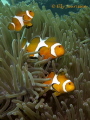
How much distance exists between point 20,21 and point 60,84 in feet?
2.81

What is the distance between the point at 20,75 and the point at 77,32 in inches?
42.6

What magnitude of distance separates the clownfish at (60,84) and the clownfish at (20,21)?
2.17 ft

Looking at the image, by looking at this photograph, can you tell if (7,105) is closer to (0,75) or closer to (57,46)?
(0,75)

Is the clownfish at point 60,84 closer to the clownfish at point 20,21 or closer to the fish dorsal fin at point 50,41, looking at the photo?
the fish dorsal fin at point 50,41

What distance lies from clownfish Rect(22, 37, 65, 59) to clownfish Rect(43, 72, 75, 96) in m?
0.17

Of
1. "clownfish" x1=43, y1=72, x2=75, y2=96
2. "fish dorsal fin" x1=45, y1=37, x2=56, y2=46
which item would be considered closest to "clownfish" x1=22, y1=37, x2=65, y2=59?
"fish dorsal fin" x1=45, y1=37, x2=56, y2=46

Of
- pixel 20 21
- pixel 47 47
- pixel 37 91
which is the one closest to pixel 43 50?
pixel 47 47

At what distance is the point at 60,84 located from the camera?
1059 millimetres

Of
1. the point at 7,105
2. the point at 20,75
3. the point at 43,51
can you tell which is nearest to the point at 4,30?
the point at 43,51

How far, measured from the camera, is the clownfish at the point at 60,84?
3.36 feet

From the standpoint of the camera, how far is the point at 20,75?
111cm

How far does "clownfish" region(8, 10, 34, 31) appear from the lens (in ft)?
5.03

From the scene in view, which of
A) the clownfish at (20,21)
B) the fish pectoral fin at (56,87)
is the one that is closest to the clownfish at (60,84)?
the fish pectoral fin at (56,87)

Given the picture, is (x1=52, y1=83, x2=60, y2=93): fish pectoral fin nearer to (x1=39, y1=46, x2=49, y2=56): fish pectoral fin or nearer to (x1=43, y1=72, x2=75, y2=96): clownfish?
(x1=43, y1=72, x2=75, y2=96): clownfish
